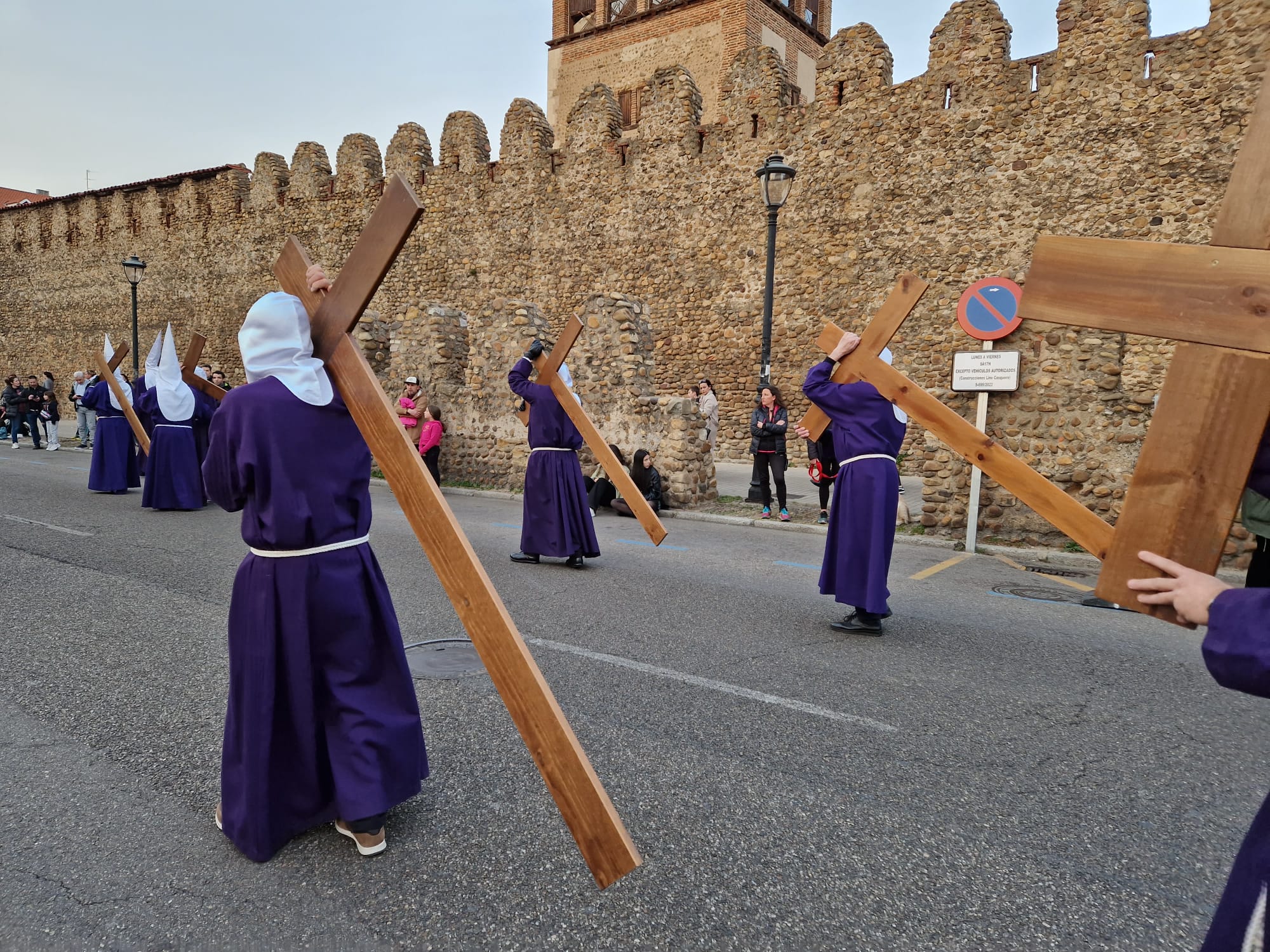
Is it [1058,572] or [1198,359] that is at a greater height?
[1198,359]

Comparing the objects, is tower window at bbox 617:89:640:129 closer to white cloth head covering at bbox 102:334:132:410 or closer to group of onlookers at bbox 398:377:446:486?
group of onlookers at bbox 398:377:446:486

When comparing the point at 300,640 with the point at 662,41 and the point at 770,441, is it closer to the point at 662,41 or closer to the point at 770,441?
the point at 770,441

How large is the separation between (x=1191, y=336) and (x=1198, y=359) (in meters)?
0.04

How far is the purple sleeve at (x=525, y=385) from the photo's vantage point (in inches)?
287

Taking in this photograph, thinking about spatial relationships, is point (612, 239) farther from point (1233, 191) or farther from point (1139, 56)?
point (1233, 191)

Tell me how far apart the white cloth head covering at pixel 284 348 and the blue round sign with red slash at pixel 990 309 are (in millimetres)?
8131

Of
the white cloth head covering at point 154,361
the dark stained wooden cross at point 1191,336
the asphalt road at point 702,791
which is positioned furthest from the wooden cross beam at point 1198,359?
the white cloth head covering at point 154,361

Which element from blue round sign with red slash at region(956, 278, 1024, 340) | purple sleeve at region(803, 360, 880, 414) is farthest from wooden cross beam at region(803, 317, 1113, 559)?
blue round sign with red slash at region(956, 278, 1024, 340)

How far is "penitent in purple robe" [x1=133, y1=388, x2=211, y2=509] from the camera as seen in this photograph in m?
10.7

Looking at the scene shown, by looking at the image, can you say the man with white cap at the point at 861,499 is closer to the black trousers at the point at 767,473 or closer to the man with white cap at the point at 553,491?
the man with white cap at the point at 553,491

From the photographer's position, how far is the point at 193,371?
11.0 m

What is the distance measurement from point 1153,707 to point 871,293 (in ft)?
44.9

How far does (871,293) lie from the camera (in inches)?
656

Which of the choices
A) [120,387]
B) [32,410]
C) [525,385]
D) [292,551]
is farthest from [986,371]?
[32,410]
